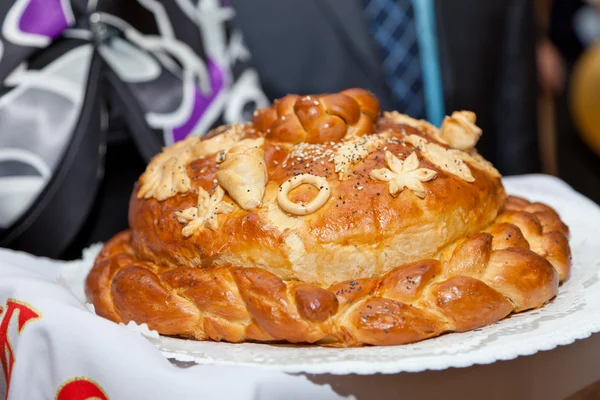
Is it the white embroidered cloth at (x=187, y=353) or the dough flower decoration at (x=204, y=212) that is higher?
the dough flower decoration at (x=204, y=212)

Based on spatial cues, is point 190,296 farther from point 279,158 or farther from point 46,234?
point 46,234

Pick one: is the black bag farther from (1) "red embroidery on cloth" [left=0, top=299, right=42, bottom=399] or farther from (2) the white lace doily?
(2) the white lace doily

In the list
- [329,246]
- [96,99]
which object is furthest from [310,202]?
[96,99]

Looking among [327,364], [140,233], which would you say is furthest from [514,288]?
[140,233]

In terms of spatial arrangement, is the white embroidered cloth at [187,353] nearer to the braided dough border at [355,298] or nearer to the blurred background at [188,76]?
the braided dough border at [355,298]

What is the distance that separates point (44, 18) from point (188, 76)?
58cm

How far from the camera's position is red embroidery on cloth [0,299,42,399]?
1.34m

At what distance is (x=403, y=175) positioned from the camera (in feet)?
4.80

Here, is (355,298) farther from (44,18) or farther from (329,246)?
(44,18)

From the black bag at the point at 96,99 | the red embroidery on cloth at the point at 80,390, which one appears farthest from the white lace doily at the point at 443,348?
the black bag at the point at 96,99

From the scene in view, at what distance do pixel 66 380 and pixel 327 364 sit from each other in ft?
1.69

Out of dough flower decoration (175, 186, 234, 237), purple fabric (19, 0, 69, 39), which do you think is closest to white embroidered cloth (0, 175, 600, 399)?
dough flower decoration (175, 186, 234, 237)

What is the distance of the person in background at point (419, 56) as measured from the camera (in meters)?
2.93

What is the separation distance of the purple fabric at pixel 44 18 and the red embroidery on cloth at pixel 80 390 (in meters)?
1.30
